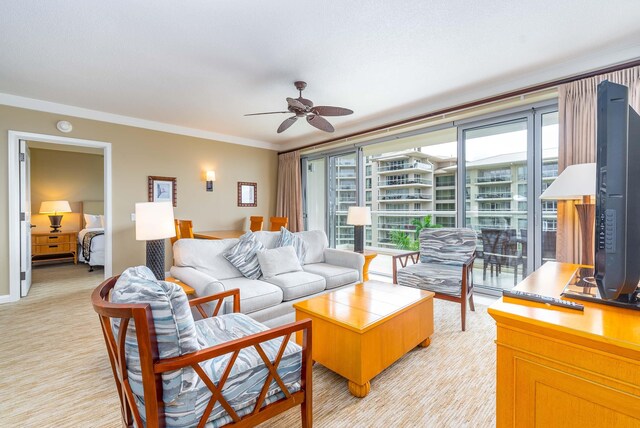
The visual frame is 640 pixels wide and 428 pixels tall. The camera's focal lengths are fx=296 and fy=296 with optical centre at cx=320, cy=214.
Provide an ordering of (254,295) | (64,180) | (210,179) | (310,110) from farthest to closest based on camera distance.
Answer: (64,180) → (210,179) → (310,110) → (254,295)

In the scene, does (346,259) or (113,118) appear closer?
(346,259)

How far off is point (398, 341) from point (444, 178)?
2.85 m

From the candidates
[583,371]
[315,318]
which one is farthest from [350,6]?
[583,371]

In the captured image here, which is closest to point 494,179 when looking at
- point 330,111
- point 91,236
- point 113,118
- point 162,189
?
point 330,111

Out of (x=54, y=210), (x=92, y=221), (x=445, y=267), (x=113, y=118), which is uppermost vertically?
(x=113, y=118)

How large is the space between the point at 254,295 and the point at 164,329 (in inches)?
58.9

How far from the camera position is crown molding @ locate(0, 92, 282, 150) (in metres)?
3.80

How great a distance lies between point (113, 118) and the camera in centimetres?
449

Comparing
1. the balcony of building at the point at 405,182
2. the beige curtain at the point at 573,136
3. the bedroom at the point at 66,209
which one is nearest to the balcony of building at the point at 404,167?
the balcony of building at the point at 405,182

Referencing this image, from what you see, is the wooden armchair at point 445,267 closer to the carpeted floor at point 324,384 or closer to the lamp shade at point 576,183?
the carpeted floor at point 324,384

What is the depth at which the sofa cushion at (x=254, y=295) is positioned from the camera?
2.48 metres

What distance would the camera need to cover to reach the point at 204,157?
550 cm

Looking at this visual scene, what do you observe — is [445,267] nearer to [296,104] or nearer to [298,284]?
[298,284]

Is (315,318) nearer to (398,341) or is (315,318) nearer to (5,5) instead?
(398,341)
